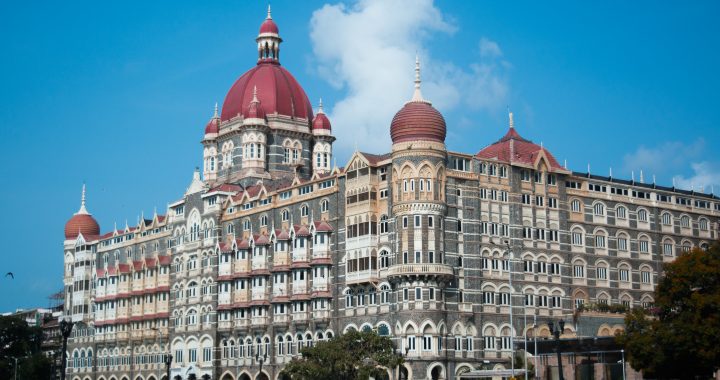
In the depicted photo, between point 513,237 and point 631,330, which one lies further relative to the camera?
point 513,237

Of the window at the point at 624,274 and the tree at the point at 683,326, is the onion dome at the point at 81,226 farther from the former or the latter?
the tree at the point at 683,326

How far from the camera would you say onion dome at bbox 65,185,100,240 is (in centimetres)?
14738

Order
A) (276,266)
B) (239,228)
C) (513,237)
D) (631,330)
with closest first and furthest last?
1. (631,330)
2. (513,237)
3. (276,266)
4. (239,228)

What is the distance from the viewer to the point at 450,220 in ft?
303

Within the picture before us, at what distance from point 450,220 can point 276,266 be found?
21.0 metres

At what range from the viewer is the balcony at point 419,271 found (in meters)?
88.6

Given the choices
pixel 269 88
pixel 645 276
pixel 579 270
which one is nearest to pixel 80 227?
pixel 269 88

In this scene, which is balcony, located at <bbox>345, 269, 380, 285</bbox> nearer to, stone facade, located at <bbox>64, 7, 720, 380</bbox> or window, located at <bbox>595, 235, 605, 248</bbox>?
stone facade, located at <bbox>64, 7, 720, 380</bbox>

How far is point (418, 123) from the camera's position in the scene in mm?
90938

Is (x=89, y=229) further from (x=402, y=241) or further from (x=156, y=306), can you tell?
(x=402, y=241)

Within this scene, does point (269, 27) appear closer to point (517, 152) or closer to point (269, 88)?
point (269, 88)

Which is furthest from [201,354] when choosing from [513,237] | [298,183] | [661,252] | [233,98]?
[661,252]

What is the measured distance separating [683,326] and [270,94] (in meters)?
65.1

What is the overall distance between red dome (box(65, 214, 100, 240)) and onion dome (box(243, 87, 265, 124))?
130 feet
